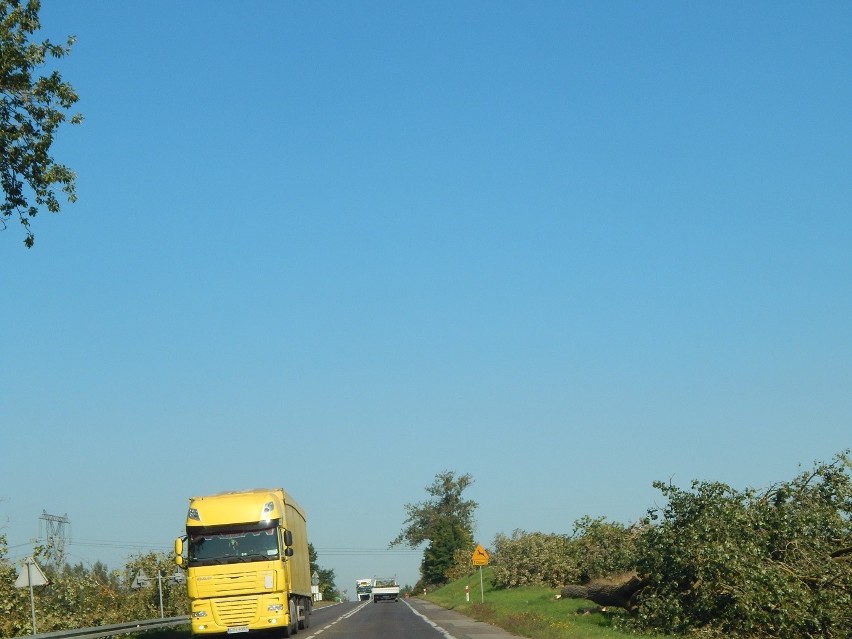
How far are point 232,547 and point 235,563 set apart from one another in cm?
42

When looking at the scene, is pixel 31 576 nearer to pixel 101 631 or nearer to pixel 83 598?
pixel 101 631

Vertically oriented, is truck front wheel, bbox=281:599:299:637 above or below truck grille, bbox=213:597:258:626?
below

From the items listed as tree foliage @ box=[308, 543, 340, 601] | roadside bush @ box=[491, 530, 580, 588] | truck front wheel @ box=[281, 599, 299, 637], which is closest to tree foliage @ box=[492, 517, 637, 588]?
roadside bush @ box=[491, 530, 580, 588]

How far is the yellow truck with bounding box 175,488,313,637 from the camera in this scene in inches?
1062

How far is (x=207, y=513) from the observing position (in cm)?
2742

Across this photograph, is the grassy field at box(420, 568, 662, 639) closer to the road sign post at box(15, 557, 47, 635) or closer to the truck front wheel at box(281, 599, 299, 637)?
the truck front wheel at box(281, 599, 299, 637)

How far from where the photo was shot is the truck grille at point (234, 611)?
88.2 feet

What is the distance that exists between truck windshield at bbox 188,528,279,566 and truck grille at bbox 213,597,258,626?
3.33ft

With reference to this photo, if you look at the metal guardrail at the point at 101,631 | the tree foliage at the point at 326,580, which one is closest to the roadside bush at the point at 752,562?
the metal guardrail at the point at 101,631

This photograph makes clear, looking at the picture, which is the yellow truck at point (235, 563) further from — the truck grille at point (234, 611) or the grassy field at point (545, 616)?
the grassy field at point (545, 616)

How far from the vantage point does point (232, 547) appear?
27219 millimetres

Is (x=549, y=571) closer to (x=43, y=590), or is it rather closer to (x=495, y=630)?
(x=495, y=630)

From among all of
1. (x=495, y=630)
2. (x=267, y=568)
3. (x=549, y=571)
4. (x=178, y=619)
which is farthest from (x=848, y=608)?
(x=549, y=571)

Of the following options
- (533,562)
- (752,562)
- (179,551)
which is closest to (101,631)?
(179,551)
